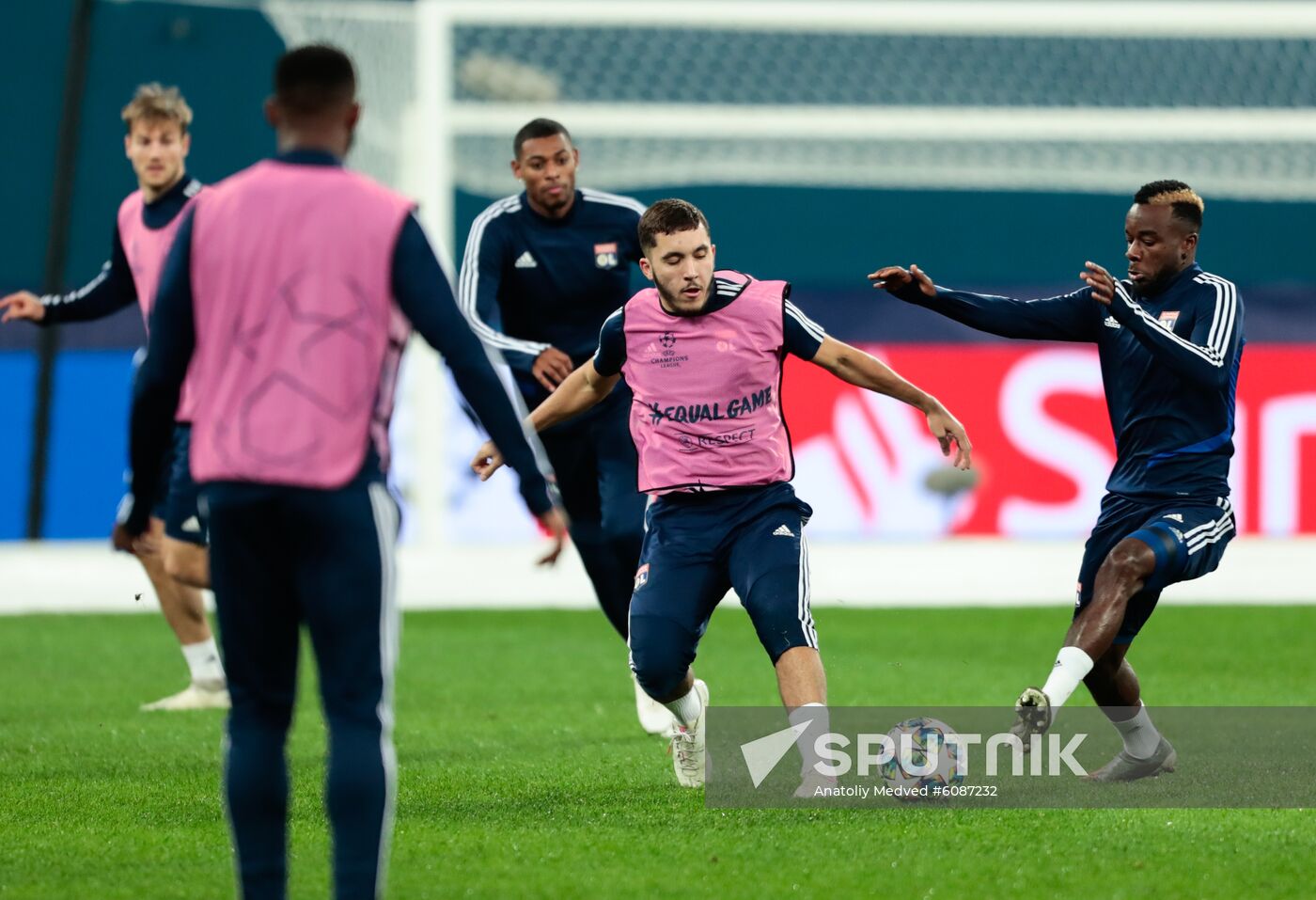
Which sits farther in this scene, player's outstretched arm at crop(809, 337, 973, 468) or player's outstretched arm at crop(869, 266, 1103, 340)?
player's outstretched arm at crop(869, 266, 1103, 340)

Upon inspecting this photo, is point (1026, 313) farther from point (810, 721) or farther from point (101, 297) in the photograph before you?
point (101, 297)

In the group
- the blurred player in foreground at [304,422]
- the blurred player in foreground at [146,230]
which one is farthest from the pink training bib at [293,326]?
the blurred player in foreground at [146,230]

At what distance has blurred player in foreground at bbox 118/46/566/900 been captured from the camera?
12.9 ft

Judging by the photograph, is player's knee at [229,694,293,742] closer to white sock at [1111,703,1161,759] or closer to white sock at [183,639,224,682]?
white sock at [1111,703,1161,759]

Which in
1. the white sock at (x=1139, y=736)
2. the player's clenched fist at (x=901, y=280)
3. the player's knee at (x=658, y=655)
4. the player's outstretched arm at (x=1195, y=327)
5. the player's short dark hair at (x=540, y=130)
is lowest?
the white sock at (x=1139, y=736)

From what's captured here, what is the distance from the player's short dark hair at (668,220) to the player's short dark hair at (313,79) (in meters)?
2.08

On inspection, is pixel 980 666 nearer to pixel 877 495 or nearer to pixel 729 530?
pixel 729 530

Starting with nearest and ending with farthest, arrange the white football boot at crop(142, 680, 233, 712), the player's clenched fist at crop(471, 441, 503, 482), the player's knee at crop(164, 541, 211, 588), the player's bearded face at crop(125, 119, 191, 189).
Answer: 1. the player's clenched fist at crop(471, 441, 503, 482)
2. the player's knee at crop(164, 541, 211, 588)
3. the player's bearded face at crop(125, 119, 191, 189)
4. the white football boot at crop(142, 680, 233, 712)

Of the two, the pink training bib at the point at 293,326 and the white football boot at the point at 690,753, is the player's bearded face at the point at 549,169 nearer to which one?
the white football boot at the point at 690,753

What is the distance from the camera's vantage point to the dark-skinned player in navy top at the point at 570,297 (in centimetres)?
796

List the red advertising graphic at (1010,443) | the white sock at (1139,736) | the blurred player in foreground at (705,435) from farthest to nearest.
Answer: the red advertising graphic at (1010,443) < the white sock at (1139,736) < the blurred player in foreground at (705,435)

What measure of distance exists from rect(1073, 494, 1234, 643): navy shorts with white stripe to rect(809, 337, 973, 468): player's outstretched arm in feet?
2.67

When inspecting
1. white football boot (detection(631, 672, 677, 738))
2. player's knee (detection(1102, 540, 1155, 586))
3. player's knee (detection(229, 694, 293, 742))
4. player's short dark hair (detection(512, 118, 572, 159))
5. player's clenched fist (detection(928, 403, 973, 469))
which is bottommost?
white football boot (detection(631, 672, 677, 738))

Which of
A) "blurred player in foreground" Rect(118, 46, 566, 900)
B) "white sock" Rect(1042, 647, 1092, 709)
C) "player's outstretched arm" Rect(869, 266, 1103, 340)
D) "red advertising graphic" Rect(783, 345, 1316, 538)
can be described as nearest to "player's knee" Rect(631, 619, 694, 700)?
"white sock" Rect(1042, 647, 1092, 709)
